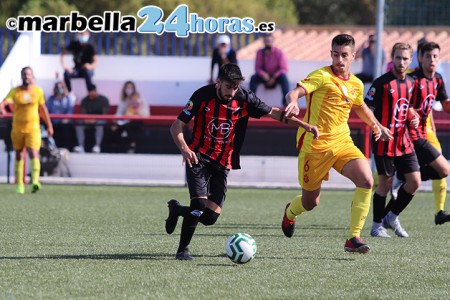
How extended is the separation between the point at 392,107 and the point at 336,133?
1.69 m

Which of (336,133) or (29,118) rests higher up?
(336,133)

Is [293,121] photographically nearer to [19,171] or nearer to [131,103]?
A: [19,171]

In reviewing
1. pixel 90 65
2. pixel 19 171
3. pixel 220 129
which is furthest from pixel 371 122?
pixel 90 65

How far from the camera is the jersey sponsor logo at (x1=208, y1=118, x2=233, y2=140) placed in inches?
323

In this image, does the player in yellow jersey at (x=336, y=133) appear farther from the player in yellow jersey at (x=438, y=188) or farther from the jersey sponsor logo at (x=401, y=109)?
the player in yellow jersey at (x=438, y=188)

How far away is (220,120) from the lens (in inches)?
322

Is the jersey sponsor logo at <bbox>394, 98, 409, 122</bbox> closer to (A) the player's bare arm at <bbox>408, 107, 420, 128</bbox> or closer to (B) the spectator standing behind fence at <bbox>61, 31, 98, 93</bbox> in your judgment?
(A) the player's bare arm at <bbox>408, 107, 420, 128</bbox>

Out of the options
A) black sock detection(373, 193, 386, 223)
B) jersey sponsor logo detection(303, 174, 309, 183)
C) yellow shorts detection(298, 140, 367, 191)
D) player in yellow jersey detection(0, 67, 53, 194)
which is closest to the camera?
yellow shorts detection(298, 140, 367, 191)

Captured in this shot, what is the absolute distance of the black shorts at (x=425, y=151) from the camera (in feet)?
35.6

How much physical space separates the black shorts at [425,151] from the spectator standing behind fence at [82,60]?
1289 cm

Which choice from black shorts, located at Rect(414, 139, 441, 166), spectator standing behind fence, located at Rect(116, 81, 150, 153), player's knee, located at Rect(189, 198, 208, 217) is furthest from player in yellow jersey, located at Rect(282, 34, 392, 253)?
spectator standing behind fence, located at Rect(116, 81, 150, 153)

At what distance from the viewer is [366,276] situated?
727 centimetres

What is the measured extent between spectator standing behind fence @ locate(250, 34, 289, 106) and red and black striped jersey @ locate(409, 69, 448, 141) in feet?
35.1

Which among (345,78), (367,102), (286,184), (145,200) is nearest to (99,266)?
(345,78)
